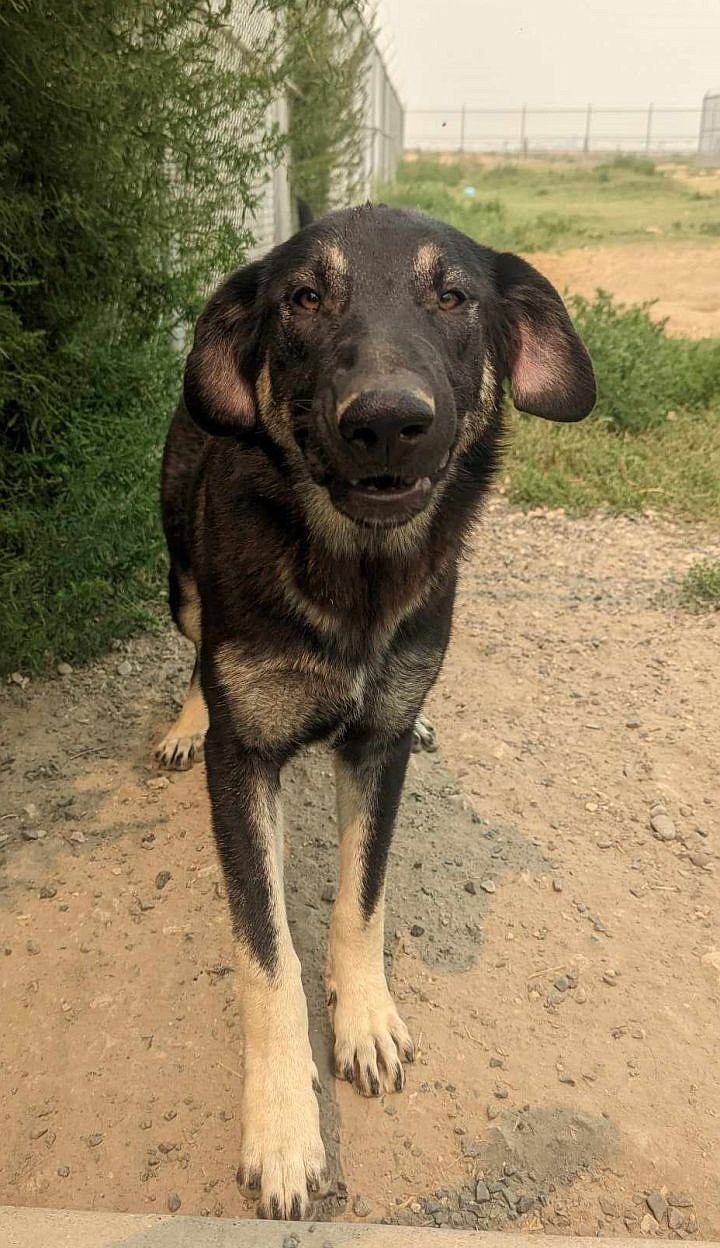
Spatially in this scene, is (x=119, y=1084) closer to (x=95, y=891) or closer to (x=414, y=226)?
(x=95, y=891)

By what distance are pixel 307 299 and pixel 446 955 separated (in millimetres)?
1688

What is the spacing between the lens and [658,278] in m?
9.94

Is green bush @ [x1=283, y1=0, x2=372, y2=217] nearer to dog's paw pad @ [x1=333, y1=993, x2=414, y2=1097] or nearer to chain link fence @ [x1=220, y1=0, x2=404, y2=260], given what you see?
chain link fence @ [x1=220, y1=0, x2=404, y2=260]

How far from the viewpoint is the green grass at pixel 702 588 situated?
446 cm

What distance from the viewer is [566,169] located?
1446 cm

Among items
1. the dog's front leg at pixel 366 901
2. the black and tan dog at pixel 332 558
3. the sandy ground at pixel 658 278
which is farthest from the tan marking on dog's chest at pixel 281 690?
the sandy ground at pixel 658 278

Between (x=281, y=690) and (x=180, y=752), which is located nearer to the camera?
(x=281, y=690)

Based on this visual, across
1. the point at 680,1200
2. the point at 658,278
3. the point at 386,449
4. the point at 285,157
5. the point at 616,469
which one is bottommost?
the point at 680,1200

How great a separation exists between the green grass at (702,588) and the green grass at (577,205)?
5045mm

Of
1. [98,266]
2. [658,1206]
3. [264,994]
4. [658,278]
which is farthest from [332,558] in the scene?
[658,278]

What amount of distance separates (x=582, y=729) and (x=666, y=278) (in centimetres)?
779

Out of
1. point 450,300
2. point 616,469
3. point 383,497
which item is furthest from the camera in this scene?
point 616,469

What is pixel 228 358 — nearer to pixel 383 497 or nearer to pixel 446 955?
pixel 383 497

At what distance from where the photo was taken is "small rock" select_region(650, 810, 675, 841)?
299 centimetres
